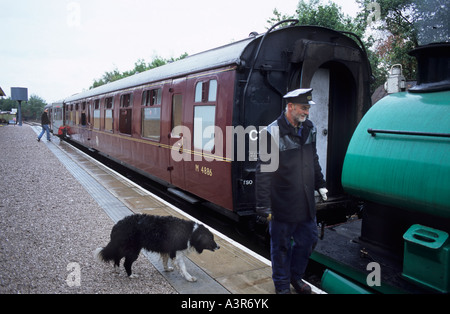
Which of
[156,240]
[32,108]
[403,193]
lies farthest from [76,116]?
[32,108]

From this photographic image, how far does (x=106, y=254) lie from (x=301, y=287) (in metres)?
2.03

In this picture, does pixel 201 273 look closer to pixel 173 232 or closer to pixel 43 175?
pixel 173 232

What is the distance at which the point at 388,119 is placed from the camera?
137 inches

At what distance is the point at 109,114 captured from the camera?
11961mm

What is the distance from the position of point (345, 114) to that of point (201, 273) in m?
3.73

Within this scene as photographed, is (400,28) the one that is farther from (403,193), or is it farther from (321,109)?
(403,193)

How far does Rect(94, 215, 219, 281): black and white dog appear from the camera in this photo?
11.7 ft

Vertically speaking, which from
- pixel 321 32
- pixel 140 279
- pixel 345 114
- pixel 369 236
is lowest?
pixel 140 279

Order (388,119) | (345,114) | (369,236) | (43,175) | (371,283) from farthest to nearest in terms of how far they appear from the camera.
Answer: (43,175)
(345,114)
(369,236)
(388,119)
(371,283)

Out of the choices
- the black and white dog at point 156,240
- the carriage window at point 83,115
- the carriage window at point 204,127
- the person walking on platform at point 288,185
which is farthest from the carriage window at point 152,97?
the carriage window at point 83,115

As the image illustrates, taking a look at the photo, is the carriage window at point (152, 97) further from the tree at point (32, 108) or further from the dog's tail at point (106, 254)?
the tree at point (32, 108)

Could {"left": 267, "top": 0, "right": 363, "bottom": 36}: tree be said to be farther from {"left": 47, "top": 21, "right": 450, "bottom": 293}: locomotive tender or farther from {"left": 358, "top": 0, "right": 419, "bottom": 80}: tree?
{"left": 47, "top": 21, "right": 450, "bottom": 293}: locomotive tender

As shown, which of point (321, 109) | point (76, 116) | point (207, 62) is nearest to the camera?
point (321, 109)
